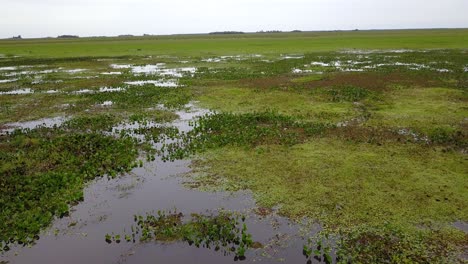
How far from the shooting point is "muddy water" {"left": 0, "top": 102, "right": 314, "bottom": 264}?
9430mm

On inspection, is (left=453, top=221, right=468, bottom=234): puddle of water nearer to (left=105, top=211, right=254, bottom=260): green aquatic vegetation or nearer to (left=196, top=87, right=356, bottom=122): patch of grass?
(left=105, top=211, right=254, bottom=260): green aquatic vegetation

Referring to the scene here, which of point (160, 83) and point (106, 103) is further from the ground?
point (160, 83)

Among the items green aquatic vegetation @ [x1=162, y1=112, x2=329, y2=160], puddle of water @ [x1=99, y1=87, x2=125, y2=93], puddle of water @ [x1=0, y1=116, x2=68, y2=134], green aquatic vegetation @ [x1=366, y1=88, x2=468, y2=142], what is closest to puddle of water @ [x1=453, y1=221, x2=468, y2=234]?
green aquatic vegetation @ [x1=366, y1=88, x2=468, y2=142]

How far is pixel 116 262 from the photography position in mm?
9242

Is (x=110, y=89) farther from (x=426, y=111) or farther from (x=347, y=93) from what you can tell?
(x=426, y=111)

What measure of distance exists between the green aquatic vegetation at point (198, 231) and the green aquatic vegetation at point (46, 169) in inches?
108

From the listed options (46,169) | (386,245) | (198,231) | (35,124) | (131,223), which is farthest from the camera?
(35,124)

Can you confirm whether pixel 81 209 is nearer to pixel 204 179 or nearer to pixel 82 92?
pixel 204 179

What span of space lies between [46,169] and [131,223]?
19.7 feet

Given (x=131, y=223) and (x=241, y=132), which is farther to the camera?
(x=241, y=132)

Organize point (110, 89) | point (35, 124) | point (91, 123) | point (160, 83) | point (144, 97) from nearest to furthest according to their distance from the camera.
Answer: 1. point (91, 123)
2. point (35, 124)
3. point (144, 97)
4. point (110, 89)
5. point (160, 83)

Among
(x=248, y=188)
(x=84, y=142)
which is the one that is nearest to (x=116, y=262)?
(x=248, y=188)

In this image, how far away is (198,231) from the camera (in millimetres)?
10453

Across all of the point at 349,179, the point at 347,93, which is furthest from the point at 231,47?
the point at 349,179
